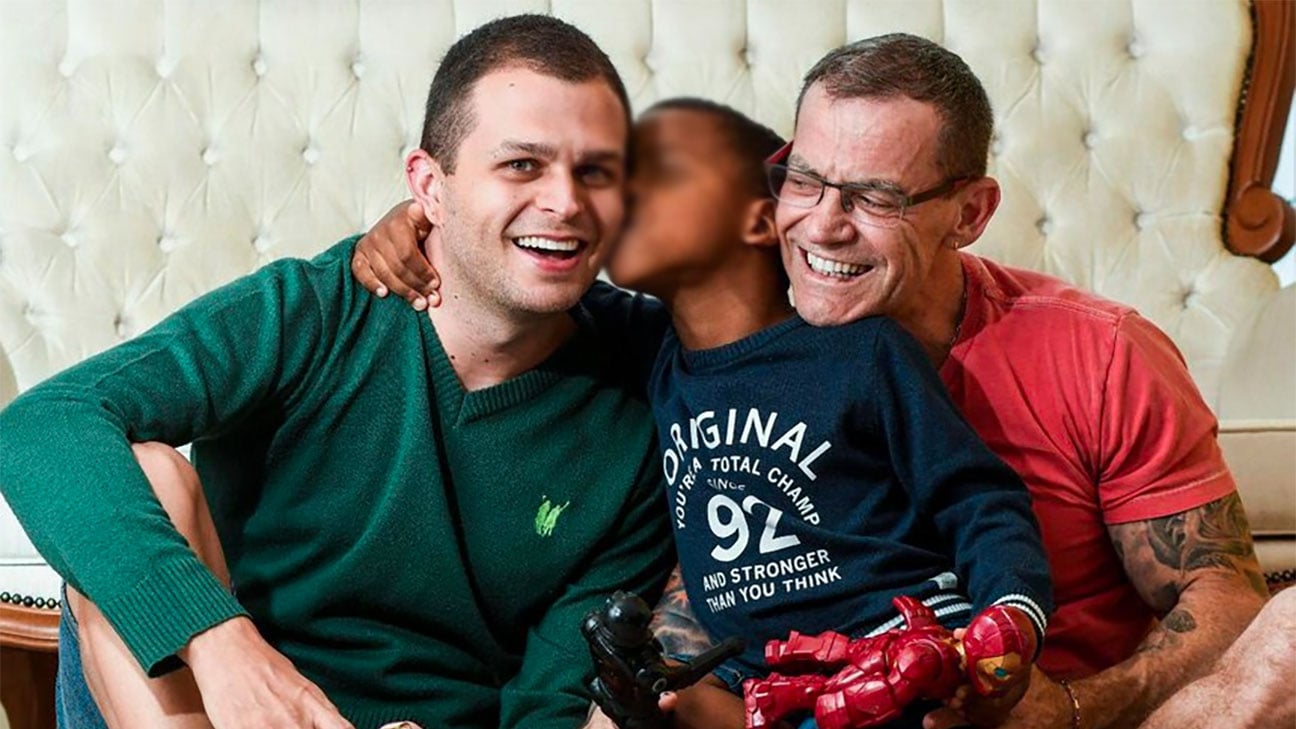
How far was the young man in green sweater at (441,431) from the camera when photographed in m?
1.31

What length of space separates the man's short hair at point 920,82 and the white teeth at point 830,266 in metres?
0.12

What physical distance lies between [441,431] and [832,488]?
1.09ft

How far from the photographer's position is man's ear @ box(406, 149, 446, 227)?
1421 millimetres

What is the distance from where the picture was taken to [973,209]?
4.64 feet

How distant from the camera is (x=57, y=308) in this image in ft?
Result: 7.72

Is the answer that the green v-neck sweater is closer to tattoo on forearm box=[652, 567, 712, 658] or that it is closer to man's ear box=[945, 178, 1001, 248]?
tattoo on forearm box=[652, 567, 712, 658]

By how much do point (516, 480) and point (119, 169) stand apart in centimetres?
117

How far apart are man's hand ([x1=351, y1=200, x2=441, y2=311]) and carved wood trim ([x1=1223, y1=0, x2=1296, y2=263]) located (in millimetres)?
1392

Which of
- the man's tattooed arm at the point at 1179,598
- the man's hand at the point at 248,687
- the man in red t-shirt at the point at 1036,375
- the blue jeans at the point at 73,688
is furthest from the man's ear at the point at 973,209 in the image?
the blue jeans at the point at 73,688

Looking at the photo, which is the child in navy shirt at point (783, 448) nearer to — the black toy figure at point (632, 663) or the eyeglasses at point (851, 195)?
the eyeglasses at point (851, 195)

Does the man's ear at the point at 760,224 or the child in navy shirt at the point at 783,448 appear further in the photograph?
the man's ear at the point at 760,224

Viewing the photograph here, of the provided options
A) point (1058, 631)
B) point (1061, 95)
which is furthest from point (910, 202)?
point (1061, 95)

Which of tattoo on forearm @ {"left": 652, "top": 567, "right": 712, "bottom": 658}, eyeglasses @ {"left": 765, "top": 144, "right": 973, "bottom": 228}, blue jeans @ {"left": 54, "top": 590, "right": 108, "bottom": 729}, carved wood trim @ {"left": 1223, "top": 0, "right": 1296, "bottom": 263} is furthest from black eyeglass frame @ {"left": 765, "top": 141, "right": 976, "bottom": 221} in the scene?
carved wood trim @ {"left": 1223, "top": 0, "right": 1296, "bottom": 263}

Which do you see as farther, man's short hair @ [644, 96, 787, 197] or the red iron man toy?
man's short hair @ [644, 96, 787, 197]
